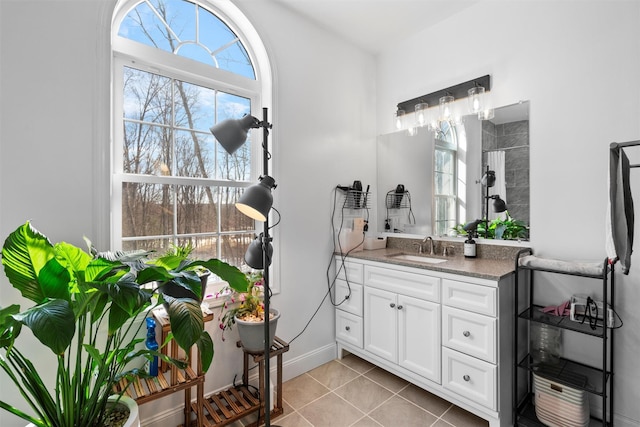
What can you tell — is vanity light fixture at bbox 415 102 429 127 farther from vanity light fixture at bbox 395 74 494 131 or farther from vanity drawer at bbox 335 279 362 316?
vanity drawer at bbox 335 279 362 316

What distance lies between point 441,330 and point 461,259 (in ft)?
1.95

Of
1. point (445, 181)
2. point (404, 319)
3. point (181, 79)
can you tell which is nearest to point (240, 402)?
point (404, 319)

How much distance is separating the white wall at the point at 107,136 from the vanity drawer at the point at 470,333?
102 cm

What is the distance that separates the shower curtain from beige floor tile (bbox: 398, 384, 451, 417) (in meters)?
1.30

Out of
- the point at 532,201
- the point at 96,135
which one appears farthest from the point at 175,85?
the point at 532,201

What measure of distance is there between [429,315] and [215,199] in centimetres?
161

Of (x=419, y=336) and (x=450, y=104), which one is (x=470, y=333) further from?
(x=450, y=104)

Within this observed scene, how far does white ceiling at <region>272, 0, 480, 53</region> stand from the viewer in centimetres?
227

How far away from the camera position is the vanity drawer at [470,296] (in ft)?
5.50

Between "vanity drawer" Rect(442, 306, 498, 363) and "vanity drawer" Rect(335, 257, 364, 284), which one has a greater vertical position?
"vanity drawer" Rect(335, 257, 364, 284)

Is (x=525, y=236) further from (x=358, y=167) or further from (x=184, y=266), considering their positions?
(x=184, y=266)

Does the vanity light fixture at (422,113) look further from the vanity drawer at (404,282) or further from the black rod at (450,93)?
the vanity drawer at (404,282)

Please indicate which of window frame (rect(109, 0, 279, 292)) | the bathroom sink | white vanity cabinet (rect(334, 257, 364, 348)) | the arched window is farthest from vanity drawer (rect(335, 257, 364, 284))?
the arched window

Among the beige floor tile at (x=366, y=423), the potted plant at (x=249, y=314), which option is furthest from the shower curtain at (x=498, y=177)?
the potted plant at (x=249, y=314)
